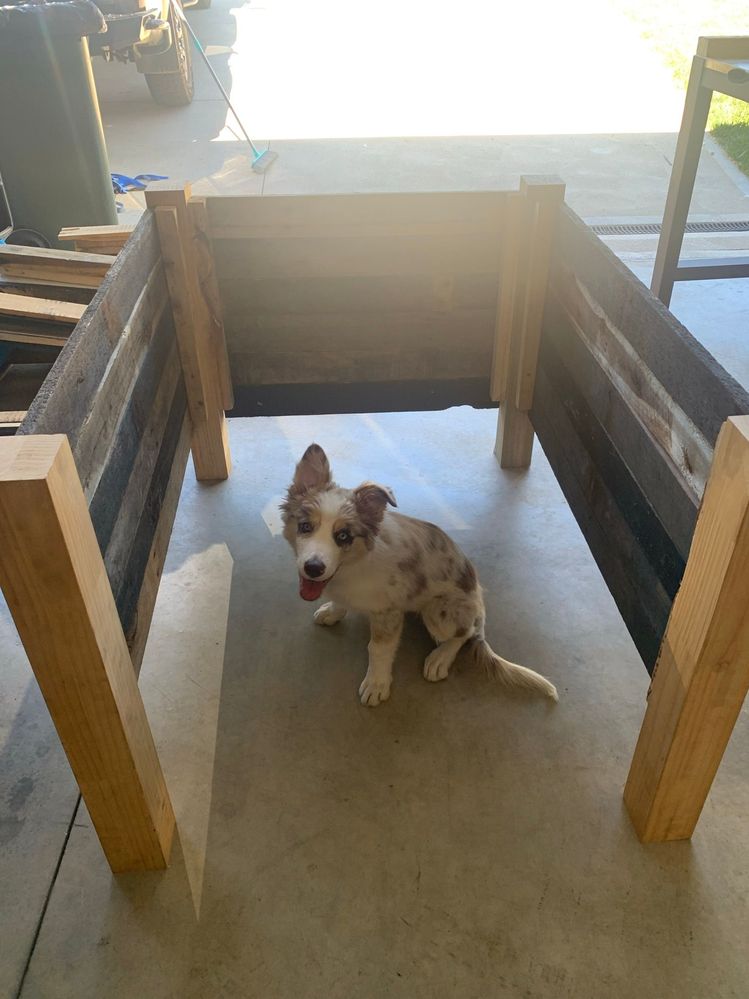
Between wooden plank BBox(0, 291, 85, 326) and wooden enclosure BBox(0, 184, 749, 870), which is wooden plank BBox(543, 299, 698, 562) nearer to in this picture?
wooden enclosure BBox(0, 184, 749, 870)

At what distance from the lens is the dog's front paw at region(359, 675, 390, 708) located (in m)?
2.49

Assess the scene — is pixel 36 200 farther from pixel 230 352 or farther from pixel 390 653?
pixel 390 653

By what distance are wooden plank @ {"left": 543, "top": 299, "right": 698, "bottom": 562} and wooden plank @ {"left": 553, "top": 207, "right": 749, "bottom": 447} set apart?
0.09 metres

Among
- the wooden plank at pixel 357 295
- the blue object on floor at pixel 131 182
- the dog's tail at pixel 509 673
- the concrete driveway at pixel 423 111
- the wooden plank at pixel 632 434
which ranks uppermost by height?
the wooden plank at pixel 632 434

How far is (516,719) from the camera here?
244 centimetres

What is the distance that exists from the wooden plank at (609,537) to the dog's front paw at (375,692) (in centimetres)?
76

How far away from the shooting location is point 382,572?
2.36 meters

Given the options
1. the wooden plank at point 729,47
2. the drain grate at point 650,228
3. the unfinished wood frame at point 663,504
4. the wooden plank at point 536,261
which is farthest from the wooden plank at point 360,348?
the drain grate at point 650,228

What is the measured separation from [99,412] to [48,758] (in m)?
1.13

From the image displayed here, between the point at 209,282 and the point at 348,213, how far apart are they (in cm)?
59

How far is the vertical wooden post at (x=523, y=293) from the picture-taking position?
9.17ft

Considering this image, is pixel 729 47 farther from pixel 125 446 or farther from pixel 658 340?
pixel 125 446

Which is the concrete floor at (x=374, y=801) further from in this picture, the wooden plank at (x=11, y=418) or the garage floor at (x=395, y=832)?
the wooden plank at (x=11, y=418)

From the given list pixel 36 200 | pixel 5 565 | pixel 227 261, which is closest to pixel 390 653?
pixel 5 565
